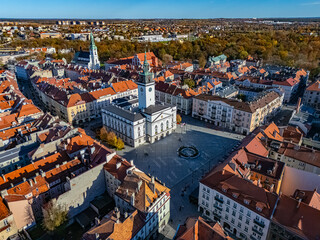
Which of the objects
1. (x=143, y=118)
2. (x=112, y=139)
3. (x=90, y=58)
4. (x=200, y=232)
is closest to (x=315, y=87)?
(x=143, y=118)

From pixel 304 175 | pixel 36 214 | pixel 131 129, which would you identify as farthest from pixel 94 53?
pixel 304 175

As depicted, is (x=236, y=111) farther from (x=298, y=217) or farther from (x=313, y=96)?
(x=298, y=217)

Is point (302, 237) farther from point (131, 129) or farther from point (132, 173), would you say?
point (131, 129)

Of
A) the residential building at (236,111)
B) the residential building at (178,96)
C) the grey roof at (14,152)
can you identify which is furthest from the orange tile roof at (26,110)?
the residential building at (236,111)

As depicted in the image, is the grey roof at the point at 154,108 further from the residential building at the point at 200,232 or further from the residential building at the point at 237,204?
the residential building at the point at 200,232

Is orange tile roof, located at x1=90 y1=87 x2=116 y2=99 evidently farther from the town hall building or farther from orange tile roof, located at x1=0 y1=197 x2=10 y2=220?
orange tile roof, located at x1=0 y1=197 x2=10 y2=220

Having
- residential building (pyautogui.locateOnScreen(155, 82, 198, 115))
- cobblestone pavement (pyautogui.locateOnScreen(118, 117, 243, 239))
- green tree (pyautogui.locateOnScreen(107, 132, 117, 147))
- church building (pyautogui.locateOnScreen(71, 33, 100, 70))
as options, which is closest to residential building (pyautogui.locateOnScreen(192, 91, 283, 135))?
residential building (pyautogui.locateOnScreen(155, 82, 198, 115))
